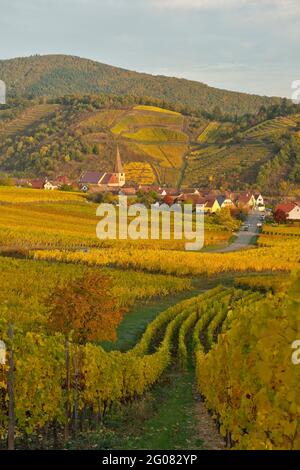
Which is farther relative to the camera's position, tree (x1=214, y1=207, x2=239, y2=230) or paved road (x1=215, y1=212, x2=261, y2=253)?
tree (x1=214, y1=207, x2=239, y2=230)

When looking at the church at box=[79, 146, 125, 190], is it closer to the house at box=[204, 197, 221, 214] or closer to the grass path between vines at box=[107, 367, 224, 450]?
the house at box=[204, 197, 221, 214]

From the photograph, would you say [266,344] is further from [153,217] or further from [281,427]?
[153,217]

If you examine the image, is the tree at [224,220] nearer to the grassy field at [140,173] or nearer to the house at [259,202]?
the house at [259,202]

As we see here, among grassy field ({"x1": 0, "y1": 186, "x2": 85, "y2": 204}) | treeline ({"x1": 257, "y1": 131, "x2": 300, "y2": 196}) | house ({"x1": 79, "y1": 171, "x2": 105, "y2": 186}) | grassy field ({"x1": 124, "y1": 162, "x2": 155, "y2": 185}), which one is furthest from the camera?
grassy field ({"x1": 124, "y1": 162, "x2": 155, "y2": 185})

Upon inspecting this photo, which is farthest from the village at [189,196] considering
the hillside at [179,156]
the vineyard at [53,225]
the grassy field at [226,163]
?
the grassy field at [226,163]

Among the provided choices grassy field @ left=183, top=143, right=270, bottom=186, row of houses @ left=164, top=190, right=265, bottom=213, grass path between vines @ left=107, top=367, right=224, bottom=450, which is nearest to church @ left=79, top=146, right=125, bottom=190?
grassy field @ left=183, top=143, right=270, bottom=186

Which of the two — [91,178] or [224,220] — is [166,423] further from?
[91,178]

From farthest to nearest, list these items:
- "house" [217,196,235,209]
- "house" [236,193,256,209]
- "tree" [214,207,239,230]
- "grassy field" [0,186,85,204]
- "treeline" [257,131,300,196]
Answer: "treeline" [257,131,300,196] → "house" [236,193,256,209] → "house" [217,196,235,209] → "grassy field" [0,186,85,204] → "tree" [214,207,239,230]
